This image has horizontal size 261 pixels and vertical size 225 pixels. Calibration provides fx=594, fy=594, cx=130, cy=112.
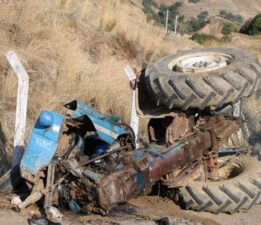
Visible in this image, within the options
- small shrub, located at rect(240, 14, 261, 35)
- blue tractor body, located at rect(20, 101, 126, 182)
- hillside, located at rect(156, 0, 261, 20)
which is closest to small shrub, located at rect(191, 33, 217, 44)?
small shrub, located at rect(240, 14, 261, 35)

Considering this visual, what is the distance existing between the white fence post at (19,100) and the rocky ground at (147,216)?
613mm

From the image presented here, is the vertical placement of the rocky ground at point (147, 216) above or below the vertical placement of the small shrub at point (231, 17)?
below

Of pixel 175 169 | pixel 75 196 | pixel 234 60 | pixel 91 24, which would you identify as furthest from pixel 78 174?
pixel 91 24

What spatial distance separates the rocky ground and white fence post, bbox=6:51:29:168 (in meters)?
0.61

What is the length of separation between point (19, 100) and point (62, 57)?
4.14 metres

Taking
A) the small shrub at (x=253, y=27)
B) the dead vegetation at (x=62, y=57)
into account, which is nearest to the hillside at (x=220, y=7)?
the small shrub at (x=253, y=27)

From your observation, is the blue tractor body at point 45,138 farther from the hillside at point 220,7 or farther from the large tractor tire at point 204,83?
the hillside at point 220,7

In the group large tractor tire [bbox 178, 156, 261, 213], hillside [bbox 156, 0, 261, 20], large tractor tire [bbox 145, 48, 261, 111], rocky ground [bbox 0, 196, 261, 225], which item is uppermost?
hillside [bbox 156, 0, 261, 20]

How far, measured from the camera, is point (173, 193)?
6766mm

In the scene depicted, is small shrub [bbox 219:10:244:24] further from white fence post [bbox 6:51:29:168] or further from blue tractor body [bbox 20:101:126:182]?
blue tractor body [bbox 20:101:126:182]

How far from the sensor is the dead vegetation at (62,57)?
9.47 m

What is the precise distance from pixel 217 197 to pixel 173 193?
1.87ft

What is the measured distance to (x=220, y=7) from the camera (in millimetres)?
89125

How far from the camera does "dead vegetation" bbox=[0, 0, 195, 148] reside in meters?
9.47
